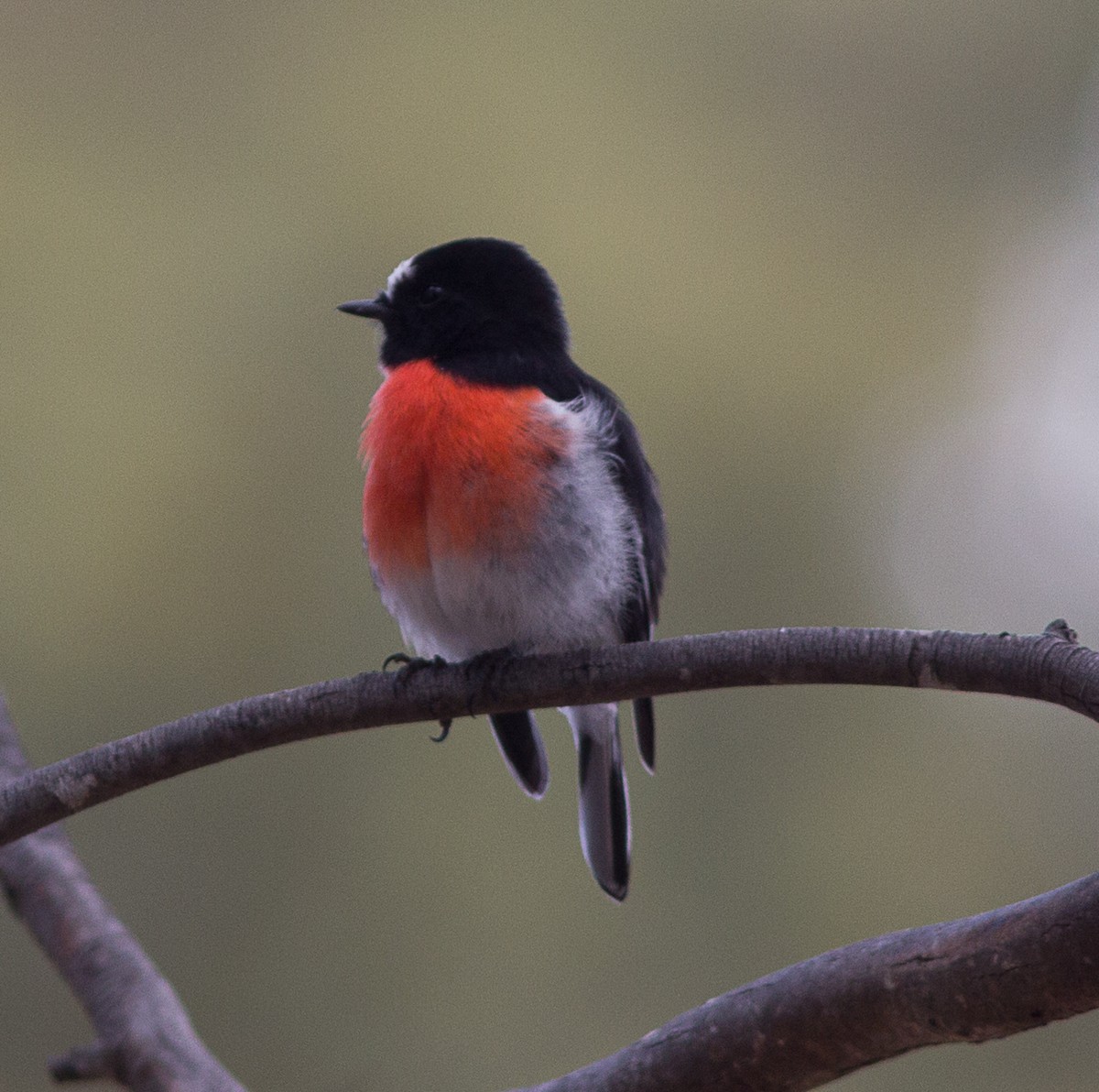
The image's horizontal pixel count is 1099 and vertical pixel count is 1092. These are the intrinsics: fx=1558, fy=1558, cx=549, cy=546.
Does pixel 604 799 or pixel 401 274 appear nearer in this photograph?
pixel 604 799

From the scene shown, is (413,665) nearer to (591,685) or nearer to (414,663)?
(414,663)

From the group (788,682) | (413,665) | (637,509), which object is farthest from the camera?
(637,509)

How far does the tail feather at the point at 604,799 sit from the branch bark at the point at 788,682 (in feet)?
4.06

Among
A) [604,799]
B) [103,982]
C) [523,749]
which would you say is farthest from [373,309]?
[103,982]

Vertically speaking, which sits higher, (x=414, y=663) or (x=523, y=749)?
(x=414, y=663)

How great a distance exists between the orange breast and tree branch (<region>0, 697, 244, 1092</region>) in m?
1.18

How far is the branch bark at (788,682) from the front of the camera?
8.63 feet

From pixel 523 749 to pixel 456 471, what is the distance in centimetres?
104

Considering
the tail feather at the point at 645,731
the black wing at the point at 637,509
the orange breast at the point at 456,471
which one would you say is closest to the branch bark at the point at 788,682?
the orange breast at the point at 456,471

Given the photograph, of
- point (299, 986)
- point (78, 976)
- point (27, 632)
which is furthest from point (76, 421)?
point (78, 976)

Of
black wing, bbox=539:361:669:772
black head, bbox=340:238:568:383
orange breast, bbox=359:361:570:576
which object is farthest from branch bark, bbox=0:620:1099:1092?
black head, bbox=340:238:568:383

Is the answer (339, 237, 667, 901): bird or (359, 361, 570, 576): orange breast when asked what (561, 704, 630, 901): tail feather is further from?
(359, 361, 570, 576): orange breast

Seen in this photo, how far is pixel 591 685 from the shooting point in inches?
125

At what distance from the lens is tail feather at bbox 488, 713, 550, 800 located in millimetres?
4742
